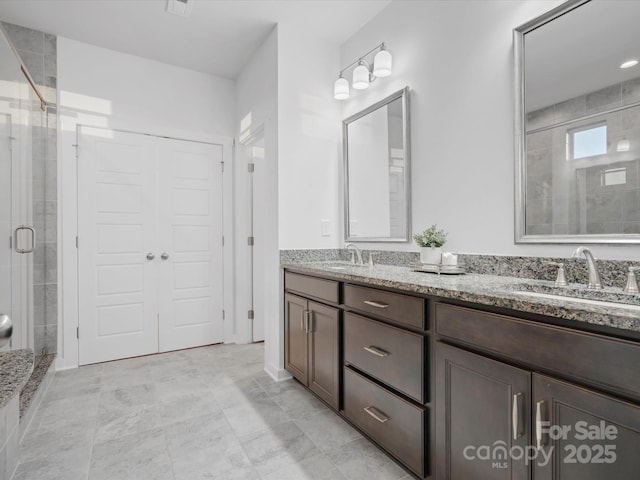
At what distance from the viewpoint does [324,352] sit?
2125 millimetres

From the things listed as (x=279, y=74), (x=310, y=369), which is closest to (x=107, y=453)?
(x=310, y=369)

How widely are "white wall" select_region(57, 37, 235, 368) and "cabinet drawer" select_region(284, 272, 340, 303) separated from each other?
1328 millimetres

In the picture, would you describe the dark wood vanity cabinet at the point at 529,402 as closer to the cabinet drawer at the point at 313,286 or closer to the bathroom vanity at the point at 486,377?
the bathroom vanity at the point at 486,377

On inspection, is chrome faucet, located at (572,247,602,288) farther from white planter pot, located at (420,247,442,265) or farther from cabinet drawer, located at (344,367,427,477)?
cabinet drawer, located at (344,367,427,477)

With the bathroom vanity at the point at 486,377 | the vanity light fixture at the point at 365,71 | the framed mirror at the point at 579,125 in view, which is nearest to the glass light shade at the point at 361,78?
the vanity light fixture at the point at 365,71

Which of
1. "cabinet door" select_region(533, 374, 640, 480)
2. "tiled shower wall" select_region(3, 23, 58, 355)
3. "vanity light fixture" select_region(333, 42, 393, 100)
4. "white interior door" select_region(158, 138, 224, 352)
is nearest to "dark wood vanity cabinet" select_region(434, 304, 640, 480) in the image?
"cabinet door" select_region(533, 374, 640, 480)

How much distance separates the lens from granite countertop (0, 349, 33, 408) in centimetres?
68

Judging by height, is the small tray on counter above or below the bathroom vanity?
above

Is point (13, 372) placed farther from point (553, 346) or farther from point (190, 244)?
point (190, 244)

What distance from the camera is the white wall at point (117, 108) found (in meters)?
2.93

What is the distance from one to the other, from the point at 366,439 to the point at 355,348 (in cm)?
48

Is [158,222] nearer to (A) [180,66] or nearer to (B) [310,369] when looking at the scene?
(A) [180,66]

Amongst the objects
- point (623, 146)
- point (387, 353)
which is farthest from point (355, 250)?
point (623, 146)

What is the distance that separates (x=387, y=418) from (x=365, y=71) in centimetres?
222
